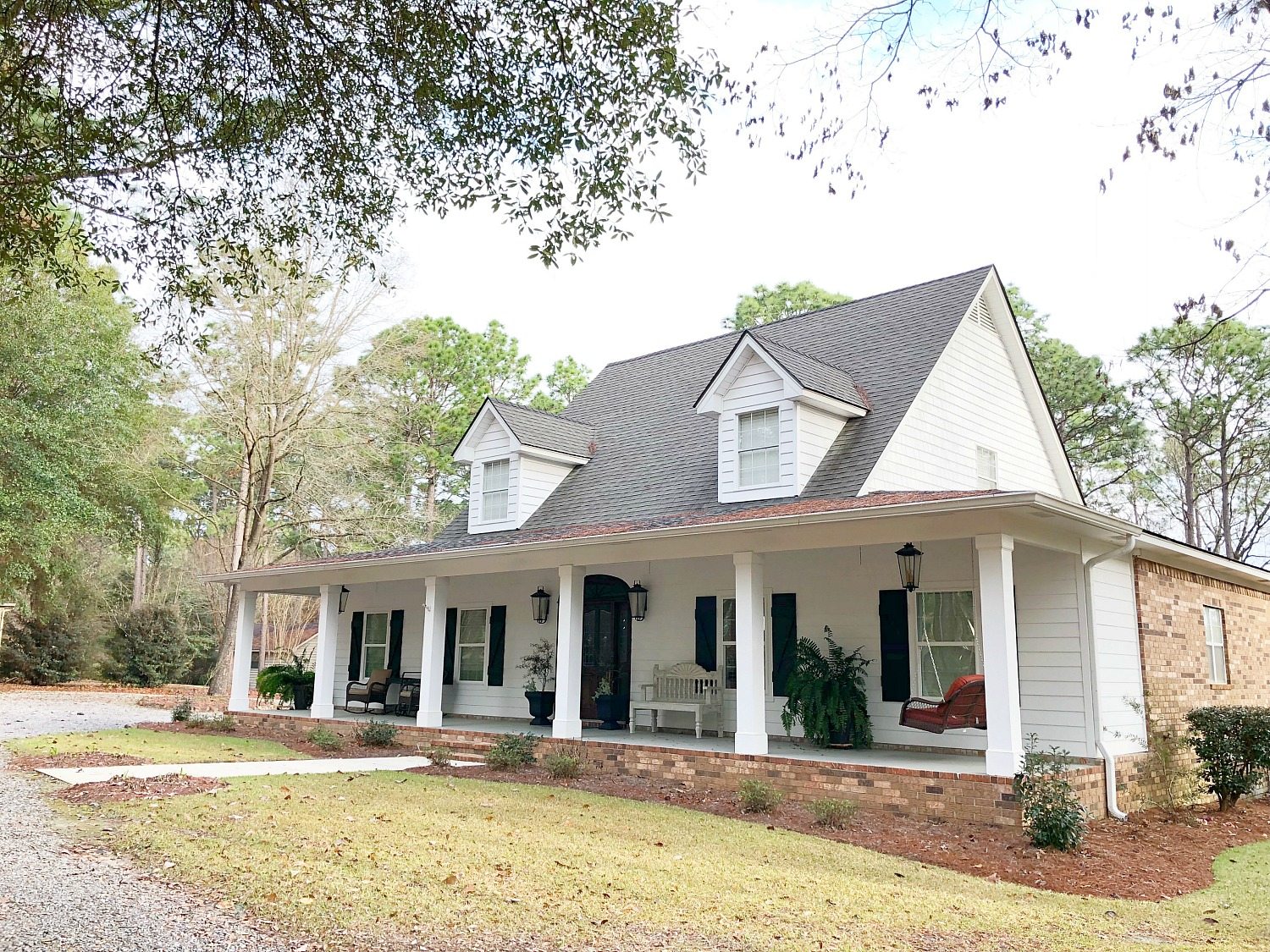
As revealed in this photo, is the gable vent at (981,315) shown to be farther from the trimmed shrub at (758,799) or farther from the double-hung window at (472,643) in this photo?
the double-hung window at (472,643)

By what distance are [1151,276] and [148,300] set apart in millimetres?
7594

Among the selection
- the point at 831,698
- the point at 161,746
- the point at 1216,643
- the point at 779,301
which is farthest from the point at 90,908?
the point at 779,301

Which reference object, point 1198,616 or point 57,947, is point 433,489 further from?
point 57,947

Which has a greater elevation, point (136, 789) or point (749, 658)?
point (749, 658)

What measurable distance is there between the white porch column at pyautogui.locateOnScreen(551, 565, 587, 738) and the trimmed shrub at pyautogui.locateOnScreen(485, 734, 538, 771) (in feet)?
1.22

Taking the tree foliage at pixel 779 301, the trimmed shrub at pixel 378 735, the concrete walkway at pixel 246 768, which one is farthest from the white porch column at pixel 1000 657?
the tree foliage at pixel 779 301

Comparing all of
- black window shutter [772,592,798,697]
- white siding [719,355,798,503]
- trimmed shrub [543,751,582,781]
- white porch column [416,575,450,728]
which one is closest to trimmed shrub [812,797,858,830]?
trimmed shrub [543,751,582,781]

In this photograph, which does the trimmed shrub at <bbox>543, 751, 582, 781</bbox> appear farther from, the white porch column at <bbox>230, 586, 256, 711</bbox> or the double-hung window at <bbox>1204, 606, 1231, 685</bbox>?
the double-hung window at <bbox>1204, 606, 1231, 685</bbox>

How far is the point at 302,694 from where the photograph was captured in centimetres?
1747

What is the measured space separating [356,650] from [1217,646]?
47.6ft

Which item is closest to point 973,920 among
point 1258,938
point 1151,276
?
point 1258,938

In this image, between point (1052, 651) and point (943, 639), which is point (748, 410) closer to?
point (943, 639)

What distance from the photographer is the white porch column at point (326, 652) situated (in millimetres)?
15492

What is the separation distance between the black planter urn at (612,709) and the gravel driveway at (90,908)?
7453 mm
